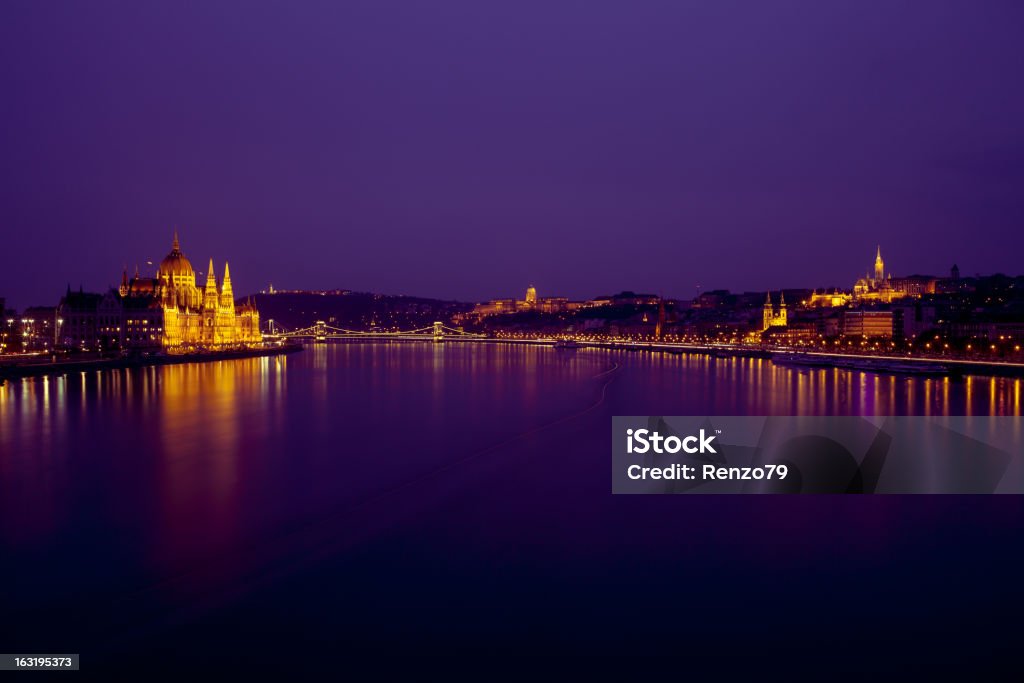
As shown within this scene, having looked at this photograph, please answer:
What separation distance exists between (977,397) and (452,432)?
15535 millimetres

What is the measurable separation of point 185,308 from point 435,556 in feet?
191

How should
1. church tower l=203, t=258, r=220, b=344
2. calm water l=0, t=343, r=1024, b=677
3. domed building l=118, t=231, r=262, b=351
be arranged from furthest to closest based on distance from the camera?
church tower l=203, t=258, r=220, b=344
domed building l=118, t=231, r=262, b=351
calm water l=0, t=343, r=1024, b=677

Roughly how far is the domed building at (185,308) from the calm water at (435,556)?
142 feet

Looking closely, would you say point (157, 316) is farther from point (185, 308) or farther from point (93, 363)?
point (93, 363)

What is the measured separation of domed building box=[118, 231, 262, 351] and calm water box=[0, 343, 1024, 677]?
4319 cm

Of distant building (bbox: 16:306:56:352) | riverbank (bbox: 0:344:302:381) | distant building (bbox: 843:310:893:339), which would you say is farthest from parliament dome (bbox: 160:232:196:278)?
distant building (bbox: 843:310:893:339)

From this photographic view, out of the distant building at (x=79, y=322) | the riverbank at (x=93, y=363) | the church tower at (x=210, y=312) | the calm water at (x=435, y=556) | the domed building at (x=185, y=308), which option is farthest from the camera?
the church tower at (x=210, y=312)

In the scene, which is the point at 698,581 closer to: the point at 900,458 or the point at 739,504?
the point at 739,504

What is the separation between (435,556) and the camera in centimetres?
737

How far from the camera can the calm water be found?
5629 mm

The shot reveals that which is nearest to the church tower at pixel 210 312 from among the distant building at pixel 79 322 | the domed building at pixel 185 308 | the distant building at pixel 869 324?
the domed building at pixel 185 308

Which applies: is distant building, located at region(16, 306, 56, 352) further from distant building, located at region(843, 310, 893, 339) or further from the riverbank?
distant building, located at region(843, 310, 893, 339)

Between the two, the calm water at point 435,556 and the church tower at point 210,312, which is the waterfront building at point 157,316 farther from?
the calm water at point 435,556

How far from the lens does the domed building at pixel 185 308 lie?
55375 millimetres
